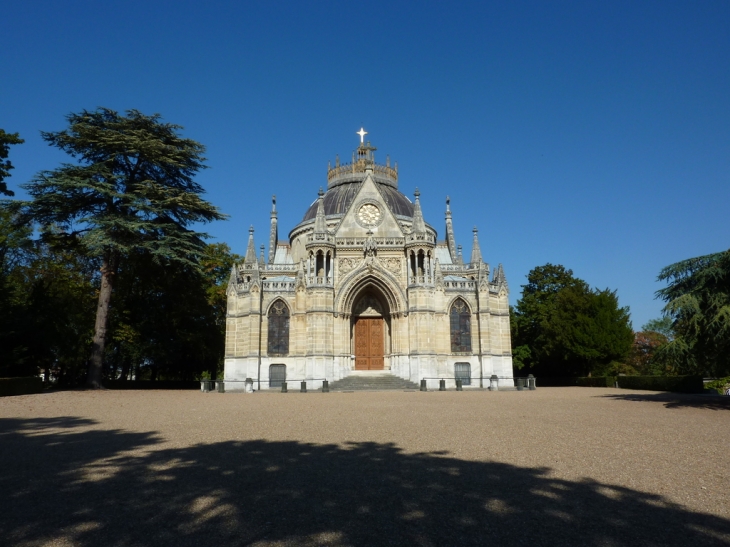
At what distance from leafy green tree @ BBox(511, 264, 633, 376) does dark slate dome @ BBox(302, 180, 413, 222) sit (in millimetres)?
14398

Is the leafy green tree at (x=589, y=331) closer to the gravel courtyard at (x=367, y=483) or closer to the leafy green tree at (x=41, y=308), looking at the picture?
the gravel courtyard at (x=367, y=483)

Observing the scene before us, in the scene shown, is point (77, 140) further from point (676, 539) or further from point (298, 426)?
point (676, 539)

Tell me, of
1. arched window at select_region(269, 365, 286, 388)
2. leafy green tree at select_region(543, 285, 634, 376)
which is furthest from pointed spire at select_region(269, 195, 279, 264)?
leafy green tree at select_region(543, 285, 634, 376)

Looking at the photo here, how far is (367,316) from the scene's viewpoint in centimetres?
3606

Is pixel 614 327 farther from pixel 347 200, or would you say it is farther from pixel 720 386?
pixel 347 200

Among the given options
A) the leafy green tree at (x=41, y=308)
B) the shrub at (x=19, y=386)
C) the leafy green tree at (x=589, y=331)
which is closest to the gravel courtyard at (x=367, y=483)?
the shrub at (x=19, y=386)

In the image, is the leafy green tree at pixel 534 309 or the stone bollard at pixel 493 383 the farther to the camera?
the leafy green tree at pixel 534 309

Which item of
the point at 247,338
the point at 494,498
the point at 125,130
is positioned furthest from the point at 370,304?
the point at 494,498

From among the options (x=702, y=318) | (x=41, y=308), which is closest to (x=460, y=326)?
(x=702, y=318)

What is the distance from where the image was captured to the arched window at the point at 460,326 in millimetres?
34031

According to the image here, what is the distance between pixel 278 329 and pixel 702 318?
23945mm

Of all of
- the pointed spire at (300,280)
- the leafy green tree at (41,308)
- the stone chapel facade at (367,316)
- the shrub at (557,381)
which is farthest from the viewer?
the shrub at (557,381)

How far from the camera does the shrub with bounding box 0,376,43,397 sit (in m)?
21.6

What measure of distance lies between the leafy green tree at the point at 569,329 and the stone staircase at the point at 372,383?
50.0 ft
